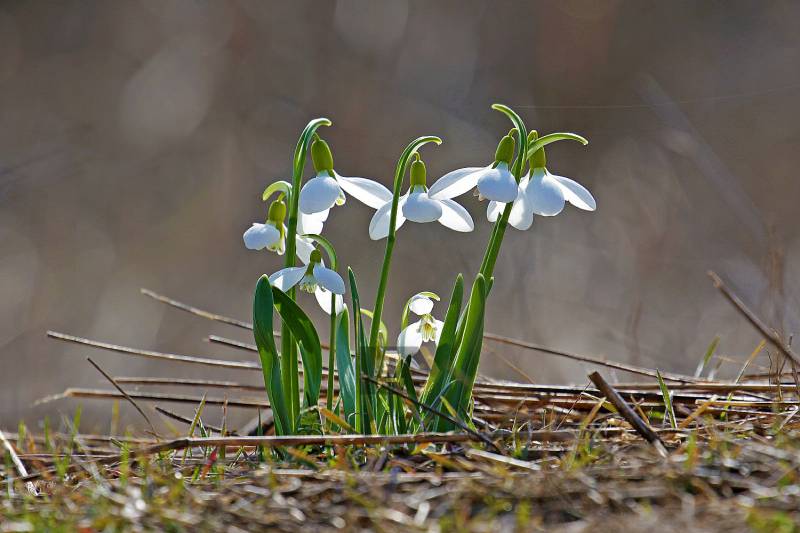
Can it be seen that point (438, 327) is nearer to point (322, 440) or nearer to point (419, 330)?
point (419, 330)

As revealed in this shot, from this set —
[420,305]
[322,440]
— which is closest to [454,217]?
[420,305]

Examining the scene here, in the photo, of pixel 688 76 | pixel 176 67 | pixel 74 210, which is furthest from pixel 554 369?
pixel 176 67

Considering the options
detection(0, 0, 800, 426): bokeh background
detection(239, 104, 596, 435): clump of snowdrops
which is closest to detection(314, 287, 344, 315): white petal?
detection(239, 104, 596, 435): clump of snowdrops

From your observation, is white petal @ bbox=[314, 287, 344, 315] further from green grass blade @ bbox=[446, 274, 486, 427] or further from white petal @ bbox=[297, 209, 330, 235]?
green grass blade @ bbox=[446, 274, 486, 427]

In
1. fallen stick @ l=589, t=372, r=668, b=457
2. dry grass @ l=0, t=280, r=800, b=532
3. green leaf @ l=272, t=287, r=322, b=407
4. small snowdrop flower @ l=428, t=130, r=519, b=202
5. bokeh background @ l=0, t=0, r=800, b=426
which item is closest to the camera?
dry grass @ l=0, t=280, r=800, b=532

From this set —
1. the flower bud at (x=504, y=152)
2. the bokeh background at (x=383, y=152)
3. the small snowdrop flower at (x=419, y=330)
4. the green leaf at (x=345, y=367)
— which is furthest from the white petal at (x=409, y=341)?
the bokeh background at (x=383, y=152)

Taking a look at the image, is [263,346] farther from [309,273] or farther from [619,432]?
[619,432]
